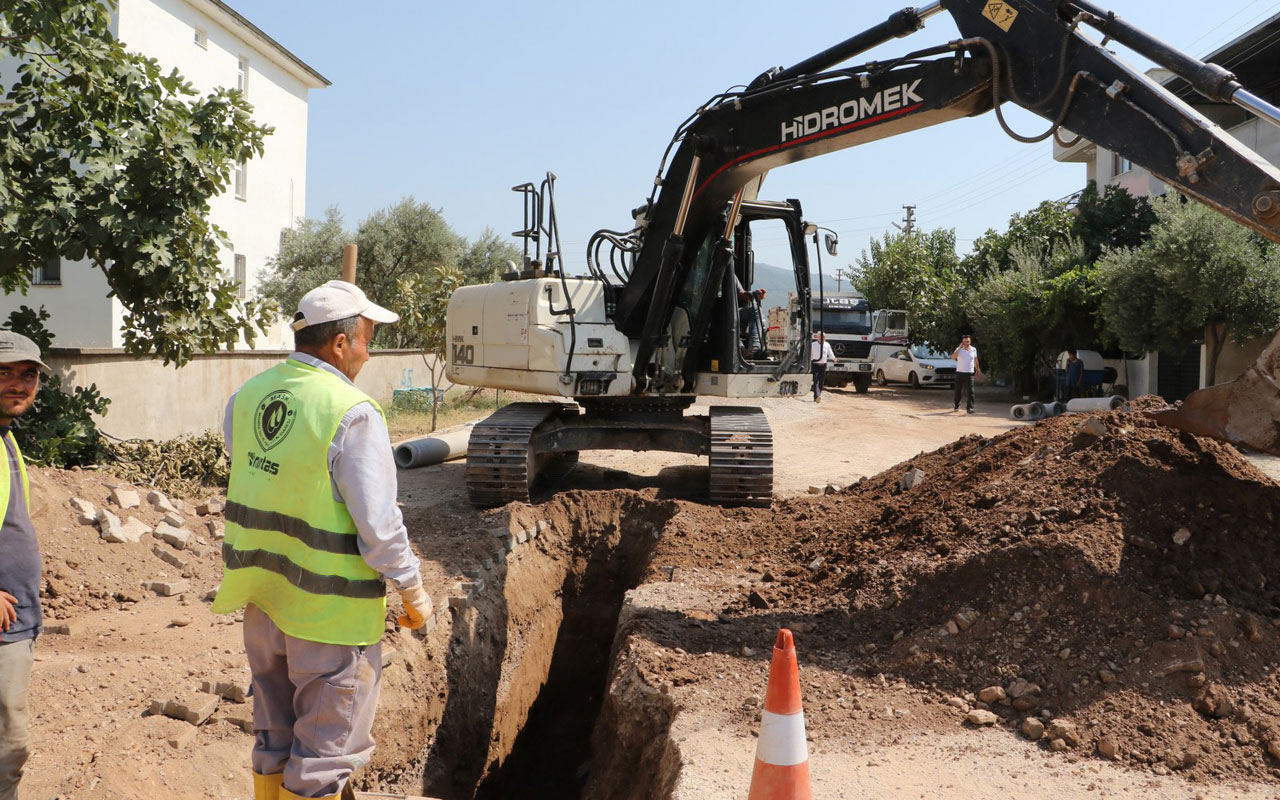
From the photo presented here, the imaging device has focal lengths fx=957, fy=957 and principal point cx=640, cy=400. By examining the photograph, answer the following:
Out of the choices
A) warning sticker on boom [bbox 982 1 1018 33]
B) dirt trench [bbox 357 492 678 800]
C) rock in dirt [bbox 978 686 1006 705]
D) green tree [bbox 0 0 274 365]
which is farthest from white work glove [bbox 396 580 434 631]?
green tree [bbox 0 0 274 365]

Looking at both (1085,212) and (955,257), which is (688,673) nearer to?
(1085,212)

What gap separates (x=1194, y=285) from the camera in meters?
18.7

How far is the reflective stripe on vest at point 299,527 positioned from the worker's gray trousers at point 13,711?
2.67 ft

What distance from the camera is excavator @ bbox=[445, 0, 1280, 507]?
5.75 meters

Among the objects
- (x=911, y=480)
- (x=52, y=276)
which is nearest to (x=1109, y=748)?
(x=911, y=480)

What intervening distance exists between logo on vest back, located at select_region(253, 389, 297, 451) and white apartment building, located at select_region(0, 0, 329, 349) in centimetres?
1723

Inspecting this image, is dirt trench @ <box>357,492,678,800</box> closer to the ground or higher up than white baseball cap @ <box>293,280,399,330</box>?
closer to the ground

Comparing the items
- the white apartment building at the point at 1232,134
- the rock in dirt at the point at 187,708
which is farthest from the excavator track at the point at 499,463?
the white apartment building at the point at 1232,134

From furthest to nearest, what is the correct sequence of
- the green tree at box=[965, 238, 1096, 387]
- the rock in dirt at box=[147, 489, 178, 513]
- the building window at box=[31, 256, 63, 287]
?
1. the green tree at box=[965, 238, 1096, 387]
2. the building window at box=[31, 256, 63, 287]
3. the rock in dirt at box=[147, 489, 178, 513]

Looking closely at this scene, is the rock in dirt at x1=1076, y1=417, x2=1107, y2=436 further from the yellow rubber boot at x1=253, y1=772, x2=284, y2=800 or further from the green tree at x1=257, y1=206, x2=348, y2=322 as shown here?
the green tree at x1=257, y1=206, x2=348, y2=322

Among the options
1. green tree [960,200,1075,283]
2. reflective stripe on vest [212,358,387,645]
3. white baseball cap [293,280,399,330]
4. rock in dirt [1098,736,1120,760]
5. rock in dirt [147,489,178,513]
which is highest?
green tree [960,200,1075,283]

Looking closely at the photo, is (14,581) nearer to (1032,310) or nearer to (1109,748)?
(1109,748)

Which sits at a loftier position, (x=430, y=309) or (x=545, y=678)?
(x=430, y=309)

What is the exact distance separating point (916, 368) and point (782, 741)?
2683cm
